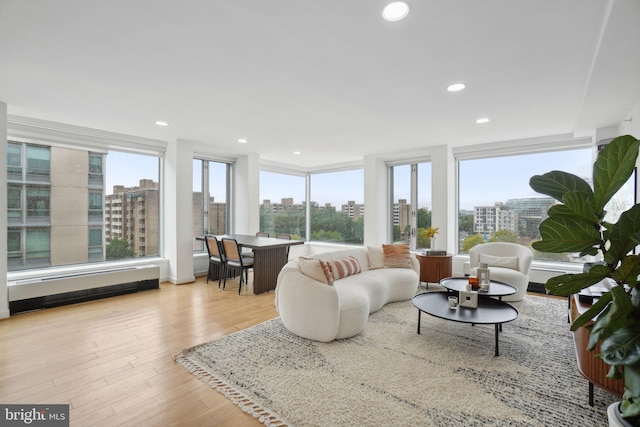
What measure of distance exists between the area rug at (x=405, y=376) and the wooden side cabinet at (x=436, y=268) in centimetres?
174

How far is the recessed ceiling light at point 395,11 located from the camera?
1.85m

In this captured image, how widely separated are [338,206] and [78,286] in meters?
5.74

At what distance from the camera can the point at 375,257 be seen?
4.74m

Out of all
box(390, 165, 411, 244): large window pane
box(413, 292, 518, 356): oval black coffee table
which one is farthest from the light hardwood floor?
box(390, 165, 411, 244): large window pane

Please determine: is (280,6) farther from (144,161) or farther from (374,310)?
(144,161)

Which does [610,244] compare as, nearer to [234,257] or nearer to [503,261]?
[503,261]

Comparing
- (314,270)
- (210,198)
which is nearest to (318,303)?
(314,270)

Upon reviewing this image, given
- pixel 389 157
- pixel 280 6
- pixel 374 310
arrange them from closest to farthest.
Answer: pixel 280 6
pixel 374 310
pixel 389 157

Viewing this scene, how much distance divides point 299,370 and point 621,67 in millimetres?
3733

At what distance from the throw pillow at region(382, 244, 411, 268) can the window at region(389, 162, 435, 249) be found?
1.69m

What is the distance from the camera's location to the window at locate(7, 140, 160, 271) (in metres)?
4.44

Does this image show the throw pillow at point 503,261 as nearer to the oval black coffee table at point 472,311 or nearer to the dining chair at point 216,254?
the oval black coffee table at point 472,311

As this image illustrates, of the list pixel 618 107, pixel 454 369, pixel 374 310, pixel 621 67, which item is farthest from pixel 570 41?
pixel 374 310

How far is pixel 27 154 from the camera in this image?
4.49m
